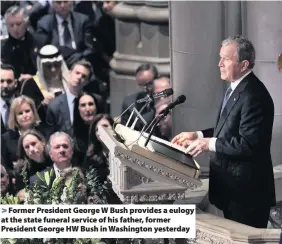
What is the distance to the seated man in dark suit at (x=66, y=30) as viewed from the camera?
13.7 m

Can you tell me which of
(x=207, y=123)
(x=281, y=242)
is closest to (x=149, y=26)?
(x=207, y=123)

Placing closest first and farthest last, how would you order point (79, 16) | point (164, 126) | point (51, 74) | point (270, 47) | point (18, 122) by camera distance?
point (270, 47) < point (164, 126) < point (18, 122) < point (51, 74) < point (79, 16)

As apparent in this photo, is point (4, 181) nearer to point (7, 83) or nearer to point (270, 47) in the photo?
point (7, 83)

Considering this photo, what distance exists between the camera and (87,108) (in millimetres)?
12188

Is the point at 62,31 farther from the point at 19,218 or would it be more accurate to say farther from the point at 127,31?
the point at 19,218

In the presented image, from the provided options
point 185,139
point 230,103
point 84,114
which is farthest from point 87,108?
point 230,103

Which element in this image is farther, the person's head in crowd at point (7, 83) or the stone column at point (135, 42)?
the stone column at point (135, 42)

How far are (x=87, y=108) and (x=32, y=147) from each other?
110cm

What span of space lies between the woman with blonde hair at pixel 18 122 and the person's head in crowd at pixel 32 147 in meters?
0.43

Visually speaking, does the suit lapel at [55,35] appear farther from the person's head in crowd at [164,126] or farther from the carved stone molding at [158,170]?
the carved stone molding at [158,170]

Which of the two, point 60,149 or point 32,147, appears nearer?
point 60,149

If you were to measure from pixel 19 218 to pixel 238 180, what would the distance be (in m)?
1.33

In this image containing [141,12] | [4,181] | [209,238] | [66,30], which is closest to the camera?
[209,238]

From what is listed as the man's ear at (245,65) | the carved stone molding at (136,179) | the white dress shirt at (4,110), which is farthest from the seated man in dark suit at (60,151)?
the man's ear at (245,65)
